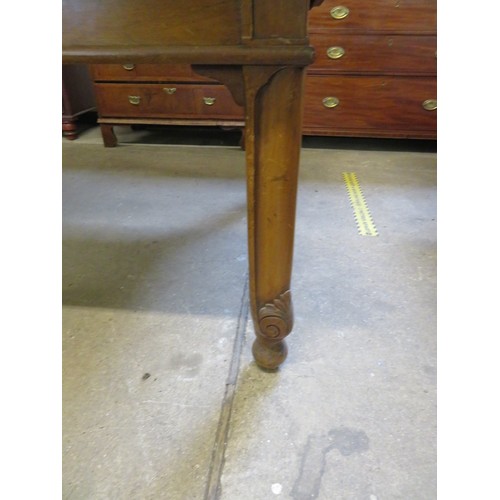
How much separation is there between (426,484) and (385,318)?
0.43m

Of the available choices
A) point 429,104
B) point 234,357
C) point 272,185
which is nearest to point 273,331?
point 234,357

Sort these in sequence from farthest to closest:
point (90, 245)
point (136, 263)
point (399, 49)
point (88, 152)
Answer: point (88, 152)
point (399, 49)
point (90, 245)
point (136, 263)

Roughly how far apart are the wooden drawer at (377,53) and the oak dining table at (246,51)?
1.50 meters

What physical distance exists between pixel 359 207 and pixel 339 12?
1.01 meters

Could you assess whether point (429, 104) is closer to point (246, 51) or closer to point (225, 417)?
point (246, 51)

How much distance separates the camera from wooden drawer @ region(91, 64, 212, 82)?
207cm

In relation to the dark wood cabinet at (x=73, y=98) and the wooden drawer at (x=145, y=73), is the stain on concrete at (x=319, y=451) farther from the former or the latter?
the dark wood cabinet at (x=73, y=98)

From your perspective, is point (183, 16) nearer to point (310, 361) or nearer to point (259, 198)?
point (259, 198)

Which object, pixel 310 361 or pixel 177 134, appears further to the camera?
pixel 177 134

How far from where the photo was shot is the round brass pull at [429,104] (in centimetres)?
201

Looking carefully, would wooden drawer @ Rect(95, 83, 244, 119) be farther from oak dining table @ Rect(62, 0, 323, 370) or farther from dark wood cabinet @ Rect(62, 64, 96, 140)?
oak dining table @ Rect(62, 0, 323, 370)

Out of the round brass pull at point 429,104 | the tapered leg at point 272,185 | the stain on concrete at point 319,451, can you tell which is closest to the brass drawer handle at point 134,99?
the round brass pull at point 429,104

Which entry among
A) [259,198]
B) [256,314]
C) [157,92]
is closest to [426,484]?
[256,314]

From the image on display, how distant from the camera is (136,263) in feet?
4.23
